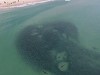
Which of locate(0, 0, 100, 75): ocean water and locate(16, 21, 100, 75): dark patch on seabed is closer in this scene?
locate(16, 21, 100, 75): dark patch on seabed

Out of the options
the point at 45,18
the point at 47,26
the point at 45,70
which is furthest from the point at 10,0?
the point at 45,70

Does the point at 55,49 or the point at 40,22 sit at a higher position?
the point at 40,22

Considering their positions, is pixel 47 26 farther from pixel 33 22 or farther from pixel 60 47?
pixel 60 47

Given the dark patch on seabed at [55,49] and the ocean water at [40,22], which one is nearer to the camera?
the dark patch on seabed at [55,49]
